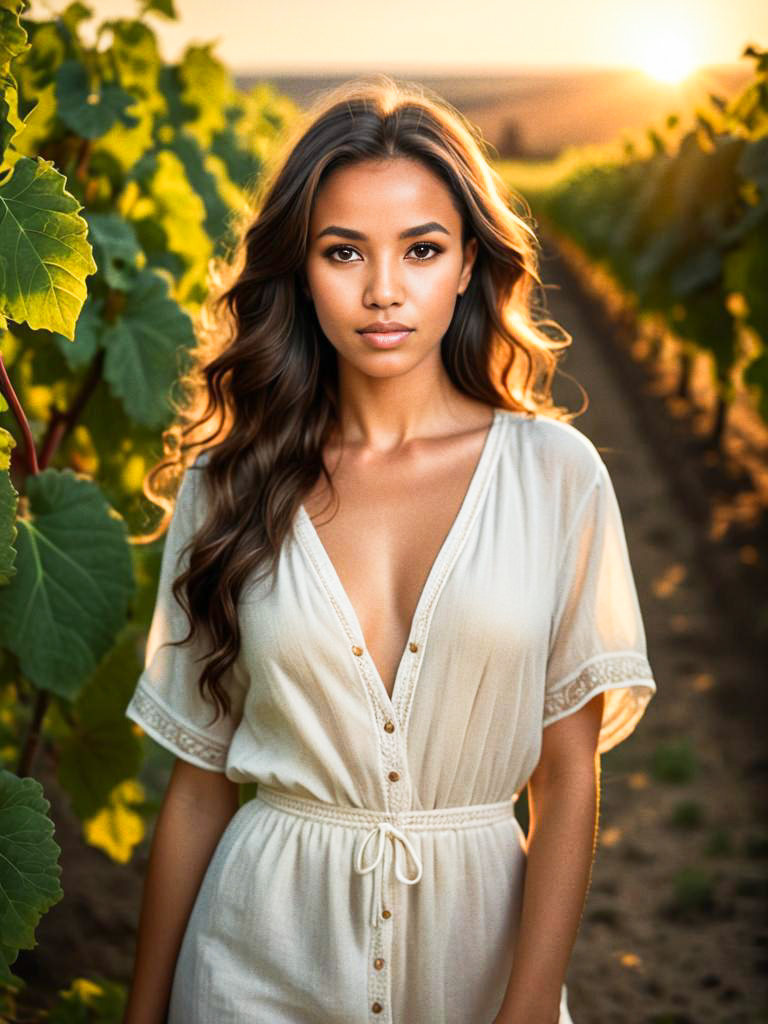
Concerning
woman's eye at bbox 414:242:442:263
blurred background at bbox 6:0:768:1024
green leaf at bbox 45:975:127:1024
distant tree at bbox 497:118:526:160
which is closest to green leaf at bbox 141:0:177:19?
blurred background at bbox 6:0:768:1024

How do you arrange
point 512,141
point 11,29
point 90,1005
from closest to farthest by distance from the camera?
point 11,29
point 90,1005
point 512,141

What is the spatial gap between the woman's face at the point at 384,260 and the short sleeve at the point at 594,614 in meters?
0.36

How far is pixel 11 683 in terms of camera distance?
8.52 ft

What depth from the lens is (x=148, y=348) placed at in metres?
2.74

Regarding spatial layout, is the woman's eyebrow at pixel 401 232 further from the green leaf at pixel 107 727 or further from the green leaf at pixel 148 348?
the green leaf at pixel 107 727

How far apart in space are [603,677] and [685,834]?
3.15 meters

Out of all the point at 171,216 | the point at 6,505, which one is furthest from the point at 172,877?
the point at 171,216

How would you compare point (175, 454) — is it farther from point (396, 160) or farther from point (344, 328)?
point (396, 160)

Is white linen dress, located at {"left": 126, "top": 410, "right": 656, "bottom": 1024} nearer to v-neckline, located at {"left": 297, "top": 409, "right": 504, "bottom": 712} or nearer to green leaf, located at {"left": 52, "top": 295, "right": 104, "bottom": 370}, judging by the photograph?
v-neckline, located at {"left": 297, "top": 409, "right": 504, "bottom": 712}

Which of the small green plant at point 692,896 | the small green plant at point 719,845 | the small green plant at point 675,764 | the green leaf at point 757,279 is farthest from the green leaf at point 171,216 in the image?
the small green plant at point 675,764

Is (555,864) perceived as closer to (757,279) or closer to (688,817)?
(757,279)

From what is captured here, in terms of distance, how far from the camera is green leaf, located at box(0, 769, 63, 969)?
1.76m

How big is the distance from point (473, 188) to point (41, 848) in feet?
3.83

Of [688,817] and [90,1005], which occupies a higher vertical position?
[688,817]
